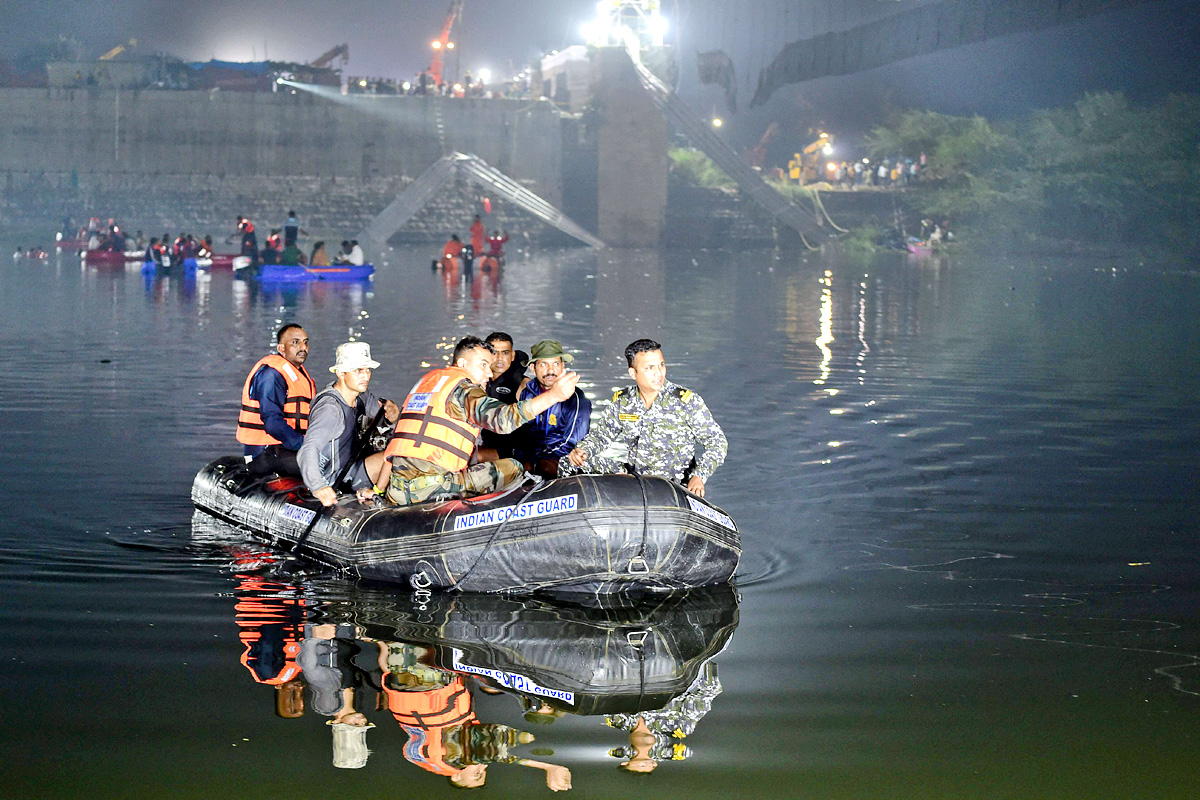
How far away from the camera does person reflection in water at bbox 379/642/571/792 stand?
4.68 metres

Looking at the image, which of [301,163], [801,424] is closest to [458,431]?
[801,424]

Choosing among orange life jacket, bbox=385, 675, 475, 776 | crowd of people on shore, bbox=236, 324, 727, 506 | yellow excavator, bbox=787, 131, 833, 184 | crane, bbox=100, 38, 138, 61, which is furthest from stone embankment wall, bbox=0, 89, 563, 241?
orange life jacket, bbox=385, 675, 475, 776

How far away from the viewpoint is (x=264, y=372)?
8.35 meters

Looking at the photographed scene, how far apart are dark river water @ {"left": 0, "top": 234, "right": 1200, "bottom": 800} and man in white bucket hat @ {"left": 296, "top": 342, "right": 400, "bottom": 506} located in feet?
1.85

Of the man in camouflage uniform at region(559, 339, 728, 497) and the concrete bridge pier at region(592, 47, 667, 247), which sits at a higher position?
the concrete bridge pier at region(592, 47, 667, 247)

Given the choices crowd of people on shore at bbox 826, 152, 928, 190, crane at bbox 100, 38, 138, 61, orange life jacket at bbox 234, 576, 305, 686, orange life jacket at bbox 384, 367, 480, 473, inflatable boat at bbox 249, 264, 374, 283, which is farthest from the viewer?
crane at bbox 100, 38, 138, 61

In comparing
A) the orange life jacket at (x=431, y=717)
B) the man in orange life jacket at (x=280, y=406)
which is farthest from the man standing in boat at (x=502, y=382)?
the orange life jacket at (x=431, y=717)

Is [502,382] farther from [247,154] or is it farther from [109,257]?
[247,154]

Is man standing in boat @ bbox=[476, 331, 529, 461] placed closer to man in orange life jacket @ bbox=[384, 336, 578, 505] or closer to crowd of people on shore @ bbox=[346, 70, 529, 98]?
man in orange life jacket @ bbox=[384, 336, 578, 505]

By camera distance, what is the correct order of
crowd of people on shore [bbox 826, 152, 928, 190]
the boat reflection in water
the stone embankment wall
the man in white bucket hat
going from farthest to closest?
crowd of people on shore [bbox 826, 152, 928, 190] → the stone embankment wall → the man in white bucket hat → the boat reflection in water

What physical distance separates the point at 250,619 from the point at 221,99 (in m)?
56.2

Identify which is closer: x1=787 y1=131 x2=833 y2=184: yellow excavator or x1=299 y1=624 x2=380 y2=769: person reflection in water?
x1=299 y1=624 x2=380 y2=769: person reflection in water

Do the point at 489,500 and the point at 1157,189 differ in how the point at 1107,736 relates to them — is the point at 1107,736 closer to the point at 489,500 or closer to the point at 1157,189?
the point at 489,500

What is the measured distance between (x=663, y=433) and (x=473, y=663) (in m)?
1.99
